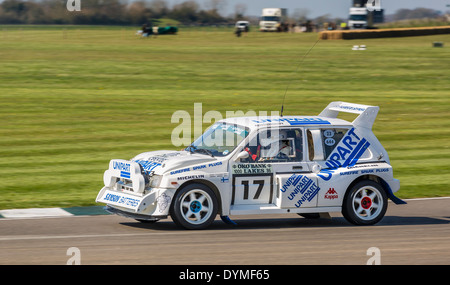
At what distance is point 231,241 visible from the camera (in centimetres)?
966

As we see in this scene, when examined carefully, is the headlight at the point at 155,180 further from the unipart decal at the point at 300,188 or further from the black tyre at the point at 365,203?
the black tyre at the point at 365,203

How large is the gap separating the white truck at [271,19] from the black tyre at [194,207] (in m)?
70.1

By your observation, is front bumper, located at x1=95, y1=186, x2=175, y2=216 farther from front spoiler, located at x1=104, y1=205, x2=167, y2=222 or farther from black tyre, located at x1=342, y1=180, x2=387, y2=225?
black tyre, located at x1=342, y1=180, x2=387, y2=225

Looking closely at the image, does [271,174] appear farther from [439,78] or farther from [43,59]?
[43,59]

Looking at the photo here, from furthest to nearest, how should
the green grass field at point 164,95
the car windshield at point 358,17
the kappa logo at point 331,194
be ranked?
the car windshield at point 358,17
the green grass field at point 164,95
the kappa logo at point 331,194

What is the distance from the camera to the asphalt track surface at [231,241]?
339 inches

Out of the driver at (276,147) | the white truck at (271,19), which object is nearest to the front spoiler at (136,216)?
the driver at (276,147)

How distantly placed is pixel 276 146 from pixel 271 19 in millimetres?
70377

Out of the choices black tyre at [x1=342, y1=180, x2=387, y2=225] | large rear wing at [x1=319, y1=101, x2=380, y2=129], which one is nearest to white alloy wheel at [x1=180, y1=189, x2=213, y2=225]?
black tyre at [x1=342, y1=180, x2=387, y2=225]

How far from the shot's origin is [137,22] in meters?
83.5

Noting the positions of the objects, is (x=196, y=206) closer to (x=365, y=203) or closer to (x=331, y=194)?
(x=331, y=194)

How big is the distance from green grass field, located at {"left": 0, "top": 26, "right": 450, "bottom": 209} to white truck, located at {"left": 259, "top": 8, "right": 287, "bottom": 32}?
20.6 m

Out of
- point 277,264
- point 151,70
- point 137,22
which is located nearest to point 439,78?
point 151,70

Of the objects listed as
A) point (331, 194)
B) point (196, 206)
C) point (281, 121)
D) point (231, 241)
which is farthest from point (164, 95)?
point (231, 241)
